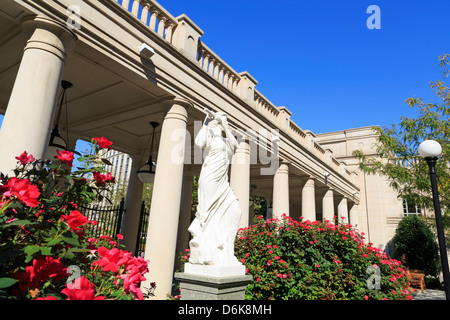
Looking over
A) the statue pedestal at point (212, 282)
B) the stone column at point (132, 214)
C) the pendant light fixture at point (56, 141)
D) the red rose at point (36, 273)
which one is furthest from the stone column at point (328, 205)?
the red rose at point (36, 273)

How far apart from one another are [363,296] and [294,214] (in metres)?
21.2

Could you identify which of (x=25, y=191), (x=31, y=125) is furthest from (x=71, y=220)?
(x=31, y=125)

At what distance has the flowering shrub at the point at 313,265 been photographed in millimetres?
6258

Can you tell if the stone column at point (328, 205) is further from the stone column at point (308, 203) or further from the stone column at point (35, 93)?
the stone column at point (35, 93)

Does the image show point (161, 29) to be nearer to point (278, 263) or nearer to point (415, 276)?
point (278, 263)

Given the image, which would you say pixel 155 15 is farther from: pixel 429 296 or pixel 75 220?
pixel 429 296

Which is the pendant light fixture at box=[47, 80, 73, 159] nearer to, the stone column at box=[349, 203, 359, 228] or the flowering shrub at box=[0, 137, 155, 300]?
A: the flowering shrub at box=[0, 137, 155, 300]

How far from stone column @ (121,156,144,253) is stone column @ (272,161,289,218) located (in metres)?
5.70

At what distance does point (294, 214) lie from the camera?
27.3 metres

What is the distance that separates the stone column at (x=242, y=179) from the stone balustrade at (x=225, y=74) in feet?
6.12

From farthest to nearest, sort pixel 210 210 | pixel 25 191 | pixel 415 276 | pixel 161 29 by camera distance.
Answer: pixel 415 276 → pixel 161 29 → pixel 210 210 → pixel 25 191

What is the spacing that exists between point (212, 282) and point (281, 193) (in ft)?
27.0

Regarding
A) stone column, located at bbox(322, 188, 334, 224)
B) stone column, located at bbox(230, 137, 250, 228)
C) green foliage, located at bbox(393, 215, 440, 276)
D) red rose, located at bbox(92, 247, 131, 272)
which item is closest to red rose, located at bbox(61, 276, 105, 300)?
red rose, located at bbox(92, 247, 131, 272)

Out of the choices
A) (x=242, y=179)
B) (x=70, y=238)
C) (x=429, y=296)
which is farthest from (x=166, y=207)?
(x=429, y=296)
